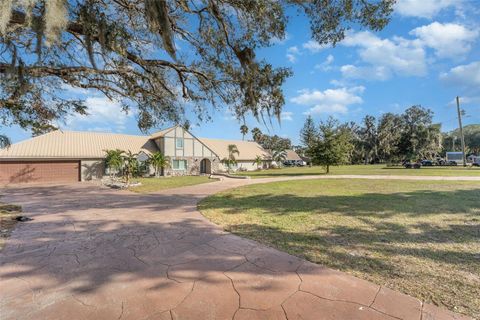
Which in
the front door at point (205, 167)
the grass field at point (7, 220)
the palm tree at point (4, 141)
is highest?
the palm tree at point (4, 141)

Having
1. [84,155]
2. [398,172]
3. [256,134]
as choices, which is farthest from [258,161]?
[84,155]

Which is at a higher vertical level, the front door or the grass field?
the front door

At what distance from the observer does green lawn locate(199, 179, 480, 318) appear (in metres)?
2.71

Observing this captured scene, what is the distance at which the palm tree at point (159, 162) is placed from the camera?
2323 centimetres

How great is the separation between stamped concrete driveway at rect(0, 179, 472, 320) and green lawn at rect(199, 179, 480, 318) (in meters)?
0.36

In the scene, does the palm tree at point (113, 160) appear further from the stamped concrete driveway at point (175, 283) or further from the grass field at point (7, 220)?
the stamped concrete driveway at point (175, 283)

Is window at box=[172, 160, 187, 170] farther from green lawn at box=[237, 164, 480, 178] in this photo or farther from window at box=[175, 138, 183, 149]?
green lawn at box=[237, 164, 480, 178]

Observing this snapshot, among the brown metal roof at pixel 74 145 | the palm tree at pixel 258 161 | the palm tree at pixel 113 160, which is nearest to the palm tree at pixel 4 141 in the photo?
the brown metal roof at pixel 74 145

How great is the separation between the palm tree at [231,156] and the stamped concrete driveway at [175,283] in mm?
27166

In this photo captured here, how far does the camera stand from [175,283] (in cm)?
275

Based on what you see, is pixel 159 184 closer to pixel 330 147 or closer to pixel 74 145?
pixel 74 145

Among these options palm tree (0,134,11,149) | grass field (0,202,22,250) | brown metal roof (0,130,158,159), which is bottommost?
grass field (0,202,22,250)

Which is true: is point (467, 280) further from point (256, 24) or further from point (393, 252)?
point (256, 24)

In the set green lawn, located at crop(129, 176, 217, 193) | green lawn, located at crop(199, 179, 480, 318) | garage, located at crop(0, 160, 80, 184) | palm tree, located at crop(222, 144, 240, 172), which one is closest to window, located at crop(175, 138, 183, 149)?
palm tree, located at crop(222, 144, 240, 172)
